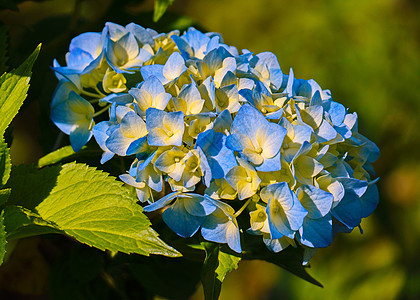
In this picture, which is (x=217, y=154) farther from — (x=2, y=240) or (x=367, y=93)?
(x=367, y=93)

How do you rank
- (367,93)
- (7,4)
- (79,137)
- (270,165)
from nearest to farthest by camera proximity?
(270,165), (79,137), (7,4), (367,93)

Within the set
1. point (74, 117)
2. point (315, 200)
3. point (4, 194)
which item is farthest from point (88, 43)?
point (315, 200)

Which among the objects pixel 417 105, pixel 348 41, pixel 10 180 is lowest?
pixel 417 105

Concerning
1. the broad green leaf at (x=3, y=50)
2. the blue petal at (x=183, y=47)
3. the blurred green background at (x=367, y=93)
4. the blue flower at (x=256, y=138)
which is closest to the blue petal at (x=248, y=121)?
the blue flower at (x=256, y=138)

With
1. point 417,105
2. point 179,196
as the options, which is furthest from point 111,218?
point 417,105

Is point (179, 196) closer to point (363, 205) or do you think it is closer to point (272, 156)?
point (272, 156)

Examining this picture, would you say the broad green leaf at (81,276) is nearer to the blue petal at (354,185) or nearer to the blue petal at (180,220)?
the blue petal at (180,220)
